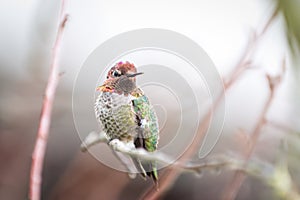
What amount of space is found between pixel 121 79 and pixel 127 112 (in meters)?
0.02

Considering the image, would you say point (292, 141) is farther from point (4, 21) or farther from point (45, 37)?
point (4, 21)

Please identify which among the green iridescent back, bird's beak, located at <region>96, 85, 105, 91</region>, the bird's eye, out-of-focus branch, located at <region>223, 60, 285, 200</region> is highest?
the bird's eye

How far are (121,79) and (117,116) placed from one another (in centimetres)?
3

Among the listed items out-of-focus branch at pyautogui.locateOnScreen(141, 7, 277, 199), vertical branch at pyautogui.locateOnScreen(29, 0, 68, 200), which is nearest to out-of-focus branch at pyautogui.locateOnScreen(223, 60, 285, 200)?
out-of-focus branch at pyautogui.locateOnScreen(141, 7, 277, 199)

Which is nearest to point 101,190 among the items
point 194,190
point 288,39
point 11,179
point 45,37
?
point 11,179

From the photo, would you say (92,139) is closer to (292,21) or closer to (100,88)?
(100,88)

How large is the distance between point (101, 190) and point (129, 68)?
3.87 ft

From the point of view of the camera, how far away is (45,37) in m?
0.46

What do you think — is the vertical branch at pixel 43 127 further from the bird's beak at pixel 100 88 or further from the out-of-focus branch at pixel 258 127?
the out-of-focus branch at pixel 258 127

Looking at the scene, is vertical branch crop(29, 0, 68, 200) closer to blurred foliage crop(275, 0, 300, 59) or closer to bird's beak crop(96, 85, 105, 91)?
bird's beak crop(96, 85, 105, 91)

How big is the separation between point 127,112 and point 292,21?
0.12 metres

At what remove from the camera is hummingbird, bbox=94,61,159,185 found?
392 mm

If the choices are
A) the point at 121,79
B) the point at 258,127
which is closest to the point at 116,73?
the point at 121,79

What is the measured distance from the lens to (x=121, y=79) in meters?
0.39
